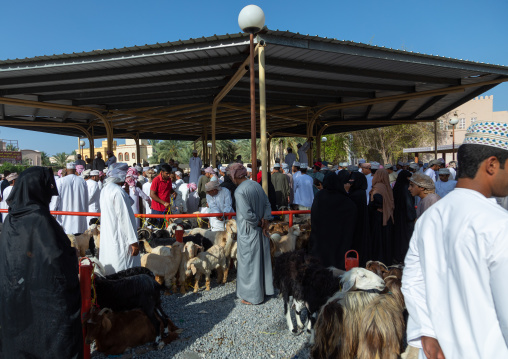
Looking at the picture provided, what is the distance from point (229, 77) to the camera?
980cm

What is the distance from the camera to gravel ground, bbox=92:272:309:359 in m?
3.63

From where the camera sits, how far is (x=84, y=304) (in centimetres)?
329

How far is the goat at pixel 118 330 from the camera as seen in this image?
131 inches

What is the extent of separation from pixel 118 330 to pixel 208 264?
6.45 feet

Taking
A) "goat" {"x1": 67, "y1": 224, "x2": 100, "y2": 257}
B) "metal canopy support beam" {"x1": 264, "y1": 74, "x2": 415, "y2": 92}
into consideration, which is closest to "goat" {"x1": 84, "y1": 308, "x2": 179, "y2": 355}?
"goat" {"x1": 67, "y1": 224, "x2": 100, "y2": 257}

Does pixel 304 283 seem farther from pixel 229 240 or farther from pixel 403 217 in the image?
pixel 403 217

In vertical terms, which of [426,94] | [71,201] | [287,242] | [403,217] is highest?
[426,94]

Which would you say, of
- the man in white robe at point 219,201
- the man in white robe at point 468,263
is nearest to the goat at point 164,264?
the man in white robe at point 219,201

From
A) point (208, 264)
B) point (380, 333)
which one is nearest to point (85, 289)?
point (208, 264)

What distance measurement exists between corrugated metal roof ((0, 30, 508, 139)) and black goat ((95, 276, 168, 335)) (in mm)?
4618

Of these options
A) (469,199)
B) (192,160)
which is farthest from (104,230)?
(192,160)

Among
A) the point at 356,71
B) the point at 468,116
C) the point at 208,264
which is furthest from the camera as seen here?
the point at 468,116

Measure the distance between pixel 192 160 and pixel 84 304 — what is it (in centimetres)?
1062

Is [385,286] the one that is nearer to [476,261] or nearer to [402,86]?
[476,261]
